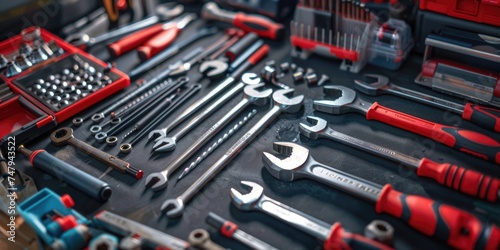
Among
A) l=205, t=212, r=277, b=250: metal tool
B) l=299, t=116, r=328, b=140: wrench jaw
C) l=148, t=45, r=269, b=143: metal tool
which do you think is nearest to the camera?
l=205, t=212, r=277, b=250: metal tool

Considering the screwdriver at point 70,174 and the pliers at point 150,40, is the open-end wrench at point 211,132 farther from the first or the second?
the pliers at point 150,40

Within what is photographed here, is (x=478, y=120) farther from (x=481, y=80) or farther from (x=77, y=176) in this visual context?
(x=77, y=176)

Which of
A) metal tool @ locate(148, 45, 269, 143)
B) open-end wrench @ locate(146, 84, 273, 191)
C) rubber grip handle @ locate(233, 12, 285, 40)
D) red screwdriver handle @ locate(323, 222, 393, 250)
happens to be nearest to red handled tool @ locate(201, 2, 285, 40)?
rubber grip handle @ locate(233, 12, 285, 40)

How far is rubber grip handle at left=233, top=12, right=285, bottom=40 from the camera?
8.38 feet

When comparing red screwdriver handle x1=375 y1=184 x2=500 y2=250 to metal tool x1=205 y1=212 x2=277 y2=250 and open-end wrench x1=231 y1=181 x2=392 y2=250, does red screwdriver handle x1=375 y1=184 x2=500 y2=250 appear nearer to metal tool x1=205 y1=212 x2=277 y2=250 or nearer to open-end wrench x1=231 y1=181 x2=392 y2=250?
open-end wrench x1=231 y1=181 x2=392 y2=250

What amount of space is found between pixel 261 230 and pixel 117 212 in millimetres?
511

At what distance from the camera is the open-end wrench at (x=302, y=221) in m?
1.43

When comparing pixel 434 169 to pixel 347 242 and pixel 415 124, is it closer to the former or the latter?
pixel 415 124

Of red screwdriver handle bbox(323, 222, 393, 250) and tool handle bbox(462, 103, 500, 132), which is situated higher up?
tool handle bbox(462, 103, 500, 132)

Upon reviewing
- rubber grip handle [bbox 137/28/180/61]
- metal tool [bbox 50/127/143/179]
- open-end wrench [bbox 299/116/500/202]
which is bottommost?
metal tool [bbox 50/127/143/179]

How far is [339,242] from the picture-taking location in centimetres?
144

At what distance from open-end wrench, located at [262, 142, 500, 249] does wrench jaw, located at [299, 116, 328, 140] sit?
113mm

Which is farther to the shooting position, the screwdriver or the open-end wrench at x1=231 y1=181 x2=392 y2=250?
the screwdriver

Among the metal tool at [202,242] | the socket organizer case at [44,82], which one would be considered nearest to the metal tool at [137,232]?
the metal tool at [202,242]
